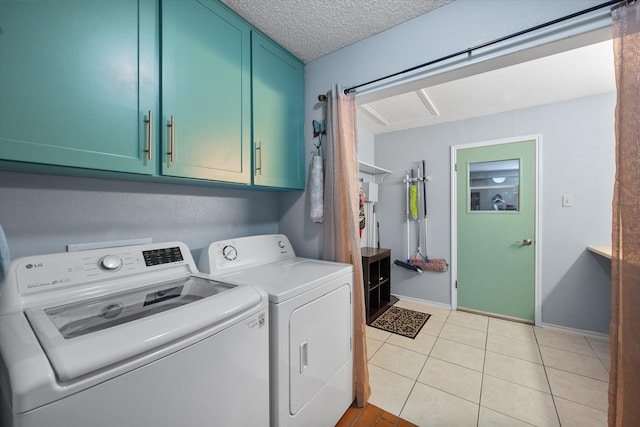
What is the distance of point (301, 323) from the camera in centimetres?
123

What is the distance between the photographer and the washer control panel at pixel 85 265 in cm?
93

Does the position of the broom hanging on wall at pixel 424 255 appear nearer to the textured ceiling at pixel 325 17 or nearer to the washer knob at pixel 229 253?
the textured ceiling at pixel 325 17

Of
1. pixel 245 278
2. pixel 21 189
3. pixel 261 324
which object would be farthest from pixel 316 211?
pixel 21 189

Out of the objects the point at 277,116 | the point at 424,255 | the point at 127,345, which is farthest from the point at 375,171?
the point at 127,345

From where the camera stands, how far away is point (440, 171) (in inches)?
129

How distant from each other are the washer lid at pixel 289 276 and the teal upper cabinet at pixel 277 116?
53 cm

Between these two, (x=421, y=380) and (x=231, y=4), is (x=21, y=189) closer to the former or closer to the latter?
(x=231, y=4)

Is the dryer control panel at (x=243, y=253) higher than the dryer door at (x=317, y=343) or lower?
higher

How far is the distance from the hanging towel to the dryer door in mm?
513

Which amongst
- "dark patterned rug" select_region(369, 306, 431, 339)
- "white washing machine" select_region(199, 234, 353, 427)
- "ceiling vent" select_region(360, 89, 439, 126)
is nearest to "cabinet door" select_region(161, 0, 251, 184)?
"white washing machine" select_region(199, 234, 353, 427)

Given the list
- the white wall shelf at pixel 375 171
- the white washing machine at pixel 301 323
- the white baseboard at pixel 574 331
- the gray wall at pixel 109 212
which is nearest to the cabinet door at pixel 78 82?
the gray wall at pixel 109 212

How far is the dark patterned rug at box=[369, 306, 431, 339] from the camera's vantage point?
270 centimetres

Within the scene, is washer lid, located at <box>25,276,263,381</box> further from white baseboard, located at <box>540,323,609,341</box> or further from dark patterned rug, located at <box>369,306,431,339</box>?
white baseboard, located at <box>540,323,609,341</box>

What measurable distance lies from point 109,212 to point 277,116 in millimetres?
1085
